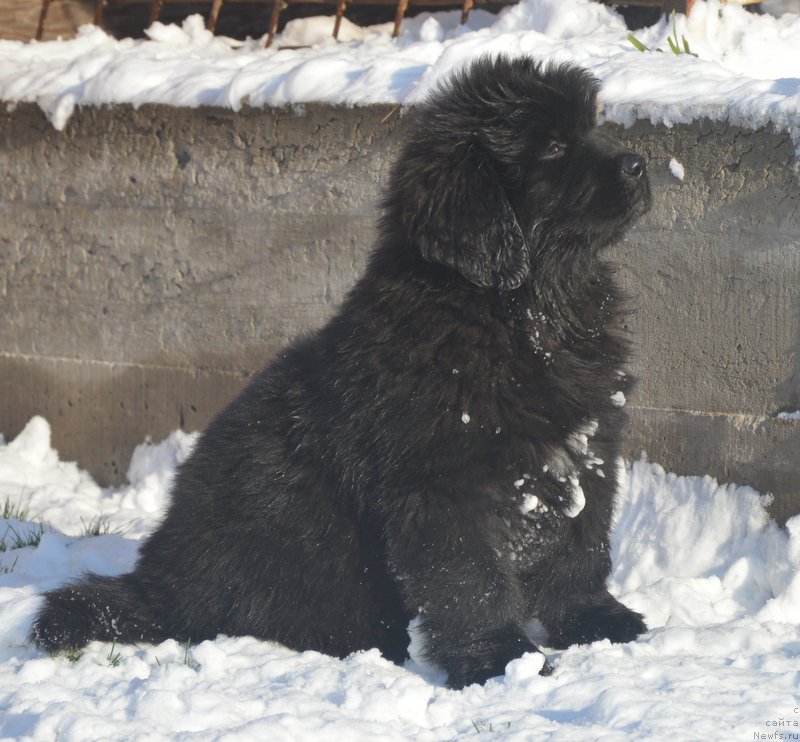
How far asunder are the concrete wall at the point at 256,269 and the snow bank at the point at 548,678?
237 millimetres

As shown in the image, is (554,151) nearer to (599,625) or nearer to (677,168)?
(677,168)

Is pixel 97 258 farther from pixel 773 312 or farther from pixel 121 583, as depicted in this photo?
pixel 773 312

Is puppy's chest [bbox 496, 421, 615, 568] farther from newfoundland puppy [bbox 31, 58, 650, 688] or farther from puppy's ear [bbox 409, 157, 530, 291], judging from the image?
puppy's ear [bbox 409, 157, 530, 291]

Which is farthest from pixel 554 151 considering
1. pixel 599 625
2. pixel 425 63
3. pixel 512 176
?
pixel 425 63

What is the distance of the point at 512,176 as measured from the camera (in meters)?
3.12

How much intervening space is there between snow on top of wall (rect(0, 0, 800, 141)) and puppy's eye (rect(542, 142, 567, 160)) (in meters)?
0.99

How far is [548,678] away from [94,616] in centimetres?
131

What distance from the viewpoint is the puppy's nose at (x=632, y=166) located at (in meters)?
3.11

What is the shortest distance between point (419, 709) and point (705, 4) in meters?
3.51

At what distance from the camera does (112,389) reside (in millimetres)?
5605

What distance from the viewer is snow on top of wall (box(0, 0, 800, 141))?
4051 millimetres

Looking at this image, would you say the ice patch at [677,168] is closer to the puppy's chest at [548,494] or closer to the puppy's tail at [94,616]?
the puppy's chest at [548,494]

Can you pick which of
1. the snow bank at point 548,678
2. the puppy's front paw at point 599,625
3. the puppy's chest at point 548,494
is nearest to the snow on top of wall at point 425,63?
the snow bank at point 548,678

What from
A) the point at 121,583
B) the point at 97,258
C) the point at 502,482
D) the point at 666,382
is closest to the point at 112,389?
the point at 97,258
